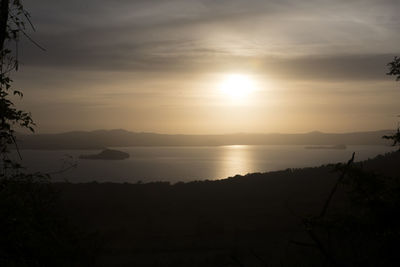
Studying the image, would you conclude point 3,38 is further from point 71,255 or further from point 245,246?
point 245,246

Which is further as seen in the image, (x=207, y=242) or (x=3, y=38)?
(x=207, y=242)

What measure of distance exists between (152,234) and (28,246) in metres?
19.5

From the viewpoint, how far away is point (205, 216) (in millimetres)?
29078

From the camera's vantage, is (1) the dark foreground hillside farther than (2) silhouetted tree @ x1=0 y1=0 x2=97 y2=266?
Yes

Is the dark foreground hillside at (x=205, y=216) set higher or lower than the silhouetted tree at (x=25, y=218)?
lower

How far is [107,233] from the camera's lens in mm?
25297

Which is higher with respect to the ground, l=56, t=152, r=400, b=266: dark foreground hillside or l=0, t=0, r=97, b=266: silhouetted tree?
l=0, t=0, r=97, b=266: silhouetted tree

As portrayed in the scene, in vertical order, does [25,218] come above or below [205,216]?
above

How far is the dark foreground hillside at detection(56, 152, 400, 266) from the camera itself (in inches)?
799

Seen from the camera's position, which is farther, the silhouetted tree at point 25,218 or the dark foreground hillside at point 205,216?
the dark foreground hillside at point 205,216

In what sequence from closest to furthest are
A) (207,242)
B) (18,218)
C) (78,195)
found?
1. (18,218)
2. (207,242)
3. (78,195)

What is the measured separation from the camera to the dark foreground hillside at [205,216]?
20.3 meters

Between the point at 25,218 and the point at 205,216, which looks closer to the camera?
the point at 25,218

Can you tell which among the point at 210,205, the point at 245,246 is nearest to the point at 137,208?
the point at 210,205
